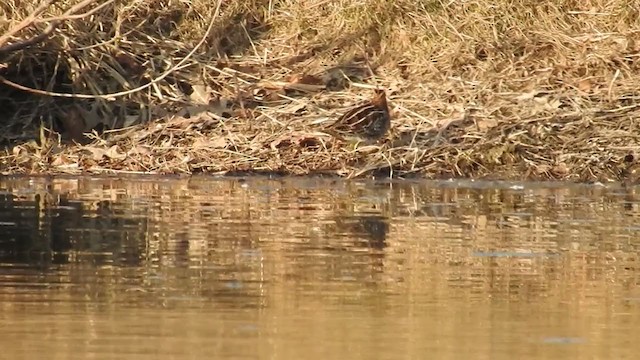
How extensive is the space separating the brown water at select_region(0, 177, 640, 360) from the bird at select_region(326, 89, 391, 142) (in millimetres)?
1228

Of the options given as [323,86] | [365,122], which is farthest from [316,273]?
[323,86]

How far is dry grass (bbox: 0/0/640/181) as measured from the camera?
39.7ft

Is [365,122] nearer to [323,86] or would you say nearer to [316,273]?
[323,86]

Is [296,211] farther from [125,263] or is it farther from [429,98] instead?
[429,98]

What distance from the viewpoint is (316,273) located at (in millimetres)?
7035

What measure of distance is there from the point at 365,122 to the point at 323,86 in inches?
60.8

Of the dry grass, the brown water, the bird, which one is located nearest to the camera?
the brown water

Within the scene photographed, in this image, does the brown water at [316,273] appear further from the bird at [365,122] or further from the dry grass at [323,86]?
the bird at [365,122]

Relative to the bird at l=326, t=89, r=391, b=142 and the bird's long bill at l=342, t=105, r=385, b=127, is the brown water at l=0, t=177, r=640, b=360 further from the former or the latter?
the bird's long bill at l=342, t=105, r=385, b=127

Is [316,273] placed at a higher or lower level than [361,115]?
lower

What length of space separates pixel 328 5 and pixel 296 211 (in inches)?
224

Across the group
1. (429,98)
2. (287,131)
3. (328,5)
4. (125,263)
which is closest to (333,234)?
(125,263)

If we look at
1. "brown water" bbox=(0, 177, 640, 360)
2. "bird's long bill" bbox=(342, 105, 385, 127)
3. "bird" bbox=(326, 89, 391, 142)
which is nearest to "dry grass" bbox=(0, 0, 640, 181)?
"bird" bbox=(326, 89, 391, 142)

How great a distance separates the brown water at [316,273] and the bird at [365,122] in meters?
1.23
